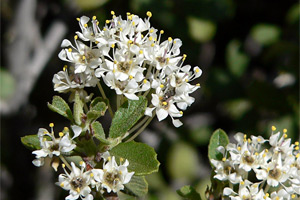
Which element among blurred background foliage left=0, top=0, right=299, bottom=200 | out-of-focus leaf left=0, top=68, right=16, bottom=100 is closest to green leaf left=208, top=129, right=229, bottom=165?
blurred background foliage left=0, top=0, right=299, bottom=200

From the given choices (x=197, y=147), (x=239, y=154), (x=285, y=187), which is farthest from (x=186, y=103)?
(x=197, y=147)

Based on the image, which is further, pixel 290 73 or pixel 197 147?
pixel 197 147

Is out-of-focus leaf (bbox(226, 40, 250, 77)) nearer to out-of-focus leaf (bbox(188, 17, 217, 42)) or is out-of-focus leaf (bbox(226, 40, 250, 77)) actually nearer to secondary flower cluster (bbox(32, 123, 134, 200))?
out-of-focus leaf (bbox(188, 17, 217, 42))

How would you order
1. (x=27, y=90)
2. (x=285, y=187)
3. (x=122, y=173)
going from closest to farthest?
1. (x=122, y=173)
2. (x=285, y=187)
3. (x=27, y=90)

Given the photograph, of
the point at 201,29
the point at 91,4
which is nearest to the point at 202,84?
the point at 201,29

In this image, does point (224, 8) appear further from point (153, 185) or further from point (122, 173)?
point (122, 173)

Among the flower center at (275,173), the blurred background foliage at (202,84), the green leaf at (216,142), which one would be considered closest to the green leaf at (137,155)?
the green leaf at (216,142)

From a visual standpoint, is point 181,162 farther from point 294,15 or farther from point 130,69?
point 130,69

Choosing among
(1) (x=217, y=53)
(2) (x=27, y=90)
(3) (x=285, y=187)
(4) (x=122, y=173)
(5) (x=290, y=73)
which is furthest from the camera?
(1) (x=217, y=53)
